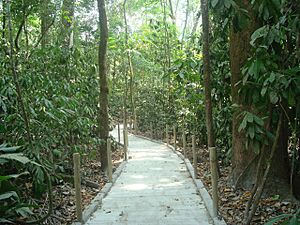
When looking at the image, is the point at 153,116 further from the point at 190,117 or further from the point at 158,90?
the point at 190,117

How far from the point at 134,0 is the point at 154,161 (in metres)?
14.4

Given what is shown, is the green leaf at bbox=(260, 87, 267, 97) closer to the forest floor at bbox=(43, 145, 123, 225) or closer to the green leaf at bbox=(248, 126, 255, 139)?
the green leaf at bbox=(248, 126, 255, 139)

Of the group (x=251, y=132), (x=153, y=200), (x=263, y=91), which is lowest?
(x=153, y=200)

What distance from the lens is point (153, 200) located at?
17.9 feet

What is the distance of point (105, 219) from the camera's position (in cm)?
458

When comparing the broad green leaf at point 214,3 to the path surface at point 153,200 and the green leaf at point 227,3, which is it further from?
the path surface at point 153,200

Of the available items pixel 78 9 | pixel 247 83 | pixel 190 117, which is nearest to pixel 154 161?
pixel 190 117

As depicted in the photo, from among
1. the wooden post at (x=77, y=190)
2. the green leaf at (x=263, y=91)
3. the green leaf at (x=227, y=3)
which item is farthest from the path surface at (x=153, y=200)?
the green leaf at (x=227, y=3)

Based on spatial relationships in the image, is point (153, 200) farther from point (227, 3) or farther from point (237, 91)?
point (227, 3)

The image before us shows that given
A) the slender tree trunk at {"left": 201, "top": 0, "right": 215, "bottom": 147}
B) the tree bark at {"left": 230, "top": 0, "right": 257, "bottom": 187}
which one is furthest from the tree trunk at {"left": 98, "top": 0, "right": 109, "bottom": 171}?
the tree bark at {"left": 230, "top": 0, "right": 257, "bottom": 187}

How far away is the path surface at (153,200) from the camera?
14.7ft

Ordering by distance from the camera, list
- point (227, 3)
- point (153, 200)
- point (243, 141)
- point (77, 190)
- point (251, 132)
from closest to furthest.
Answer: point (227, 3)
point (251, 132)
point (77, 190)
point (243, 141)
point (153, 200)

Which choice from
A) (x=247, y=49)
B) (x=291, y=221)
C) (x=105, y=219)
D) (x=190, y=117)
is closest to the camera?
(x=291, y=221)

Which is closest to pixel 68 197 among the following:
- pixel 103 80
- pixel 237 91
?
pixel 237 91
